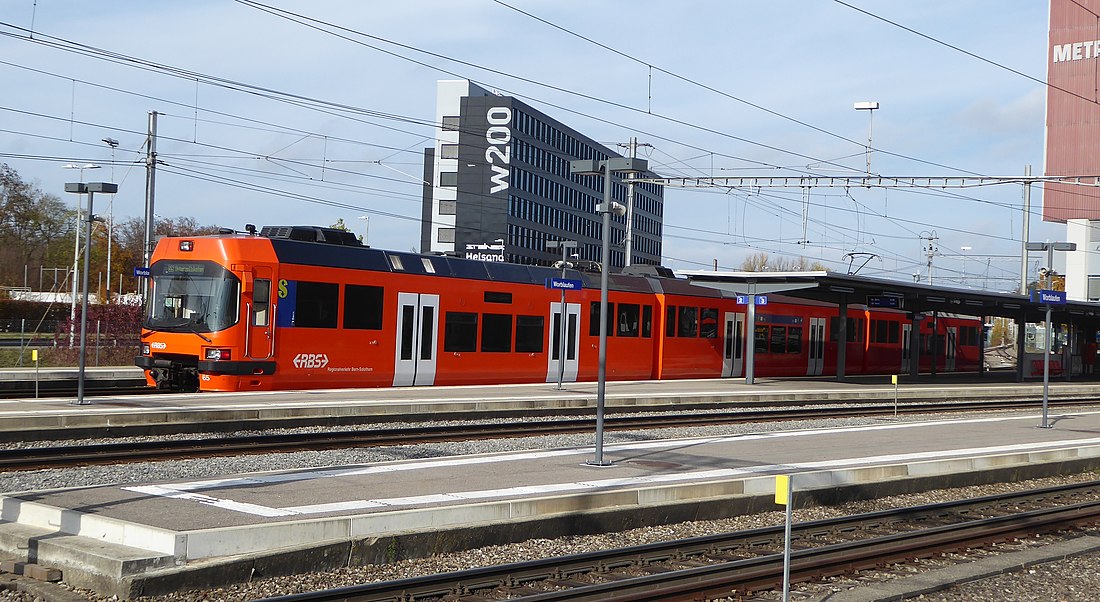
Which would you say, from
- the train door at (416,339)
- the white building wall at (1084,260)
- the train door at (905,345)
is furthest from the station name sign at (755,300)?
the white building wall at (1084,260)

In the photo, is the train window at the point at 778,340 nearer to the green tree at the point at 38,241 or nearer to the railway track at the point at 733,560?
the railway track at the point at 733,560

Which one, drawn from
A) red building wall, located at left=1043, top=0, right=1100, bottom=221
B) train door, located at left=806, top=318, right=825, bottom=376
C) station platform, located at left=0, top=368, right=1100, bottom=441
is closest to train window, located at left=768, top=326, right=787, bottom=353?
train door, located at left=806, top=318, right=825, bottom=376

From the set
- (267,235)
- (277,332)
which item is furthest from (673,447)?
(267,235)

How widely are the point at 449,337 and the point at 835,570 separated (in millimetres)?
16729

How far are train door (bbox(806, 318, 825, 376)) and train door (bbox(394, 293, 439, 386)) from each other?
60.3 ft

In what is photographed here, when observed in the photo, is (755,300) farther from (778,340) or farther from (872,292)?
(778,340)

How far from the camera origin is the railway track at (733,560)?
8203 mm

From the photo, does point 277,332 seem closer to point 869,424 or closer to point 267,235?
point 267,235

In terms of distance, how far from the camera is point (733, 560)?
→ 9922 mm

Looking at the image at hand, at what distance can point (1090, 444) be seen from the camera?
20.0 meters

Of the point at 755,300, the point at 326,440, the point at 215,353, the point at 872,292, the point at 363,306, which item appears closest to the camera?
the point at 326,440

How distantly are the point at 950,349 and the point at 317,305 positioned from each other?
3801cm

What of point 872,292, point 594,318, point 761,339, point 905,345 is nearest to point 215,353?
point 594,318

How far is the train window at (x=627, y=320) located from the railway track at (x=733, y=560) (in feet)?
55.6
